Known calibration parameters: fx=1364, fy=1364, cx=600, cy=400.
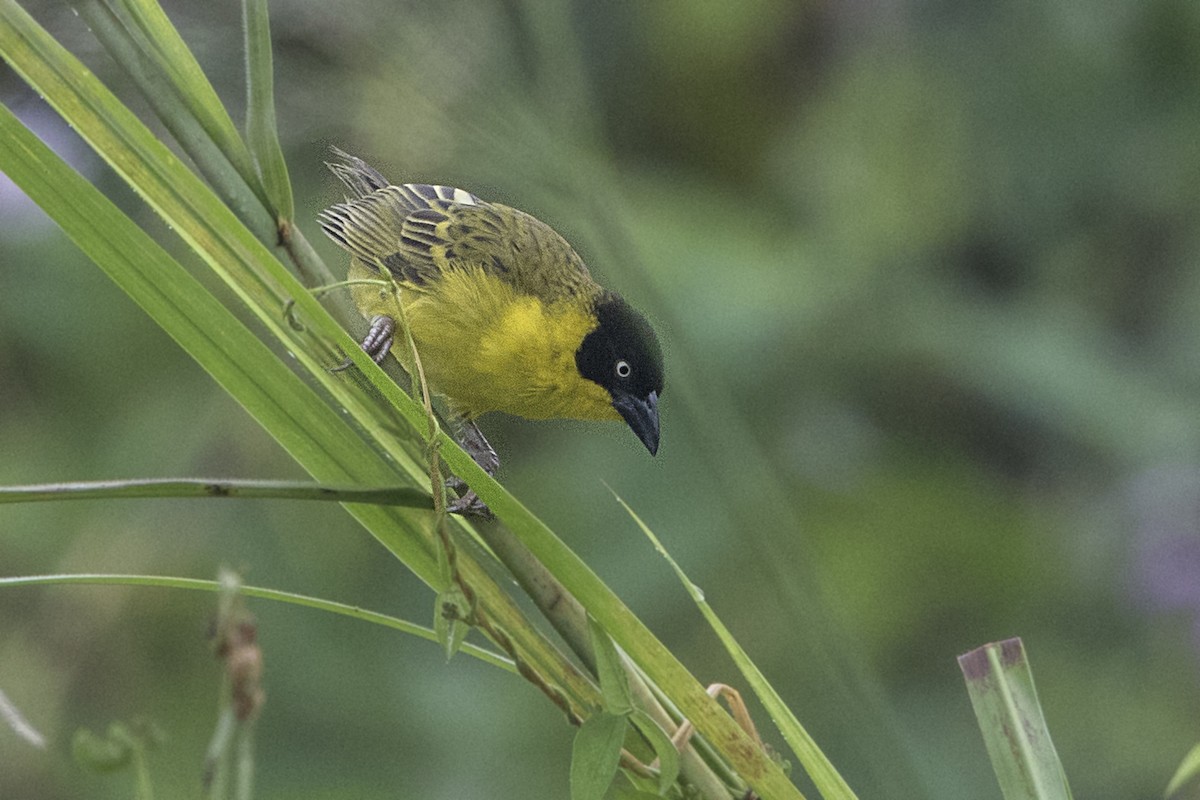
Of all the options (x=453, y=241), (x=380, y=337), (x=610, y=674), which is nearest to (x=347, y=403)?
(x=610, y=674)

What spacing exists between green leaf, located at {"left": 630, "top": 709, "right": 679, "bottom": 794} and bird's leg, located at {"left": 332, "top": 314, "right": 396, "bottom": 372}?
80 cm

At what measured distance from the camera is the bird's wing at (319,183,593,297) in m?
2.36

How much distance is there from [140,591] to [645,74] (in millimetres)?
2253

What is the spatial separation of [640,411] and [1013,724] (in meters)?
1.16

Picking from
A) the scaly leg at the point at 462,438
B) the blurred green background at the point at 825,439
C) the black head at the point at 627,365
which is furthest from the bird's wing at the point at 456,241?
the blurred green background at the point at 825,439

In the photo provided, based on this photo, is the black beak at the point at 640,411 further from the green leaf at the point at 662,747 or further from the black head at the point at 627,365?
the green leaf at the point at 662,747

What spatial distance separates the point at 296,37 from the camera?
145cm

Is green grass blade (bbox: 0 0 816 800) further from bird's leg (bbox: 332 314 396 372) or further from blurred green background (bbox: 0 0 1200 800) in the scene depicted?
blurred green background (bbox: 0 0 1200 800)

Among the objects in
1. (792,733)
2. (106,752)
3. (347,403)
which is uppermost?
(347,403)

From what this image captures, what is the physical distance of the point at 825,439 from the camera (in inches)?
154

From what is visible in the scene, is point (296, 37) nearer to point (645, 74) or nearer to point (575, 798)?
point (575, 798)

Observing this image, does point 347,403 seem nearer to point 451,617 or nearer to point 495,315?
point 451,617

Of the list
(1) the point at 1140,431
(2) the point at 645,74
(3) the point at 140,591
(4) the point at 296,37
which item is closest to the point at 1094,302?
(1) the point at 1140,431

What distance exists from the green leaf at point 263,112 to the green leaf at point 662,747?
0.54 metres
